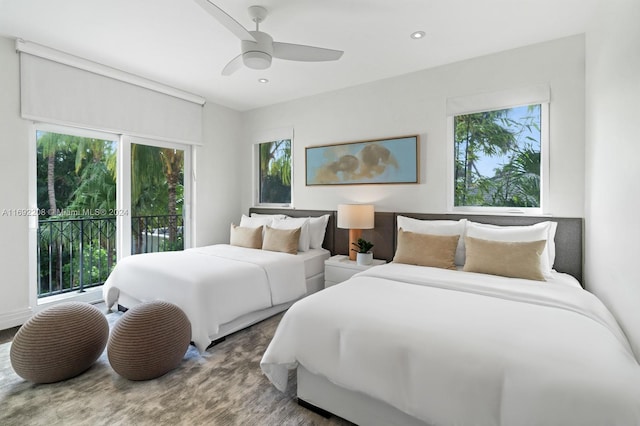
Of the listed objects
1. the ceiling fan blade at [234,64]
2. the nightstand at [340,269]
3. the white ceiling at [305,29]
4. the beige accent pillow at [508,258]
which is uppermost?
the white ceiling at [305,29]

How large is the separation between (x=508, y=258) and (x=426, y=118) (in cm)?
173

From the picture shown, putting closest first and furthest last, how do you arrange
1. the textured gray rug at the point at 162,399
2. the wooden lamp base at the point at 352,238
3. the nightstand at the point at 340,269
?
the textured gray rug at the point at 162,399 < the nightstand at the point at 340,269 < the wooden lamp base at the point at 352,238

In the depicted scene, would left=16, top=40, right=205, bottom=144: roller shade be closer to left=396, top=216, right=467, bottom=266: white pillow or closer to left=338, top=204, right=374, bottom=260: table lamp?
left=338, top=204, right=374, bottom=260: table lamp

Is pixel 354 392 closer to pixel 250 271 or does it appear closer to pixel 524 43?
pixel 250 271

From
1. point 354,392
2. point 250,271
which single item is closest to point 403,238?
point 250,271

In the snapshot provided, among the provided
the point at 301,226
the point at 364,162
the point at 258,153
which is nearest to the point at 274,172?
the point at 258,153

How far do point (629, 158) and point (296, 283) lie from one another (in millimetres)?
2736

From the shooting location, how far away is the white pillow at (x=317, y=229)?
13.0 ft

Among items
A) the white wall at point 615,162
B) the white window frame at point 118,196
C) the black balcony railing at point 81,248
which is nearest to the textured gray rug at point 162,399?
the white window frame at point 118,196

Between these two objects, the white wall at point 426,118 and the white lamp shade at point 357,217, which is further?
the white lamp shade at point 357,217

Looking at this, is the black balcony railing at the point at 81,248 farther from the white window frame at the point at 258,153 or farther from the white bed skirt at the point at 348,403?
the white bed skirt at the point at 348,403

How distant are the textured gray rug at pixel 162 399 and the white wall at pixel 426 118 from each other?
238 cm

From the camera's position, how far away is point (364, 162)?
375cm

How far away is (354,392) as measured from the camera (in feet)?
5.16
